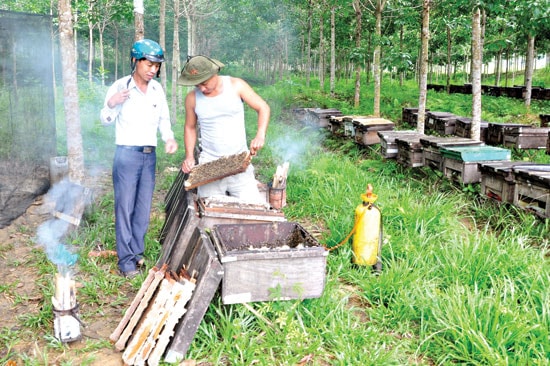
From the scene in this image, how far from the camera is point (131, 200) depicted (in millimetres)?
4941

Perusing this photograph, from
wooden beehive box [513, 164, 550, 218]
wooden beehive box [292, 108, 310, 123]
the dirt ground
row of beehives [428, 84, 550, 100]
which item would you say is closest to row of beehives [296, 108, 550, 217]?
wooden beehive box [513, 164, 550, 218]

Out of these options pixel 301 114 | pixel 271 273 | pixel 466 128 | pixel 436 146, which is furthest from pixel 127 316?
pixel 301 114

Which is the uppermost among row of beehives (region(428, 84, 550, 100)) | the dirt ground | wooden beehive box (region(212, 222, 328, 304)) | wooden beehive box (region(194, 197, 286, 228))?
row of beehives (region(428, 84, 550, 100))

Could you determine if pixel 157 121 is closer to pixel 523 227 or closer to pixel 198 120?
pixel 198 120

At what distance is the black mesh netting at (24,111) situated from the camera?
6.54 metres

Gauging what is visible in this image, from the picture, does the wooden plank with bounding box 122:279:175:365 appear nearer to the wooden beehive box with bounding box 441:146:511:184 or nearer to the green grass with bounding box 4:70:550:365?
the green grass with bounding box 4:70:550:365

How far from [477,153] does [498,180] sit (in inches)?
26.3

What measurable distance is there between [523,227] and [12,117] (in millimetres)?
7041

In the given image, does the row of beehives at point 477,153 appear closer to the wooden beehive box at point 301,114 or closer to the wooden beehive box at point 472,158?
the wooden beehive box at point 472,158

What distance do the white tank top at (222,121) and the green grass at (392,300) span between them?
1455 mm

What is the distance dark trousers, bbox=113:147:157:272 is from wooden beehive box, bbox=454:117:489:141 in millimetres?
8207

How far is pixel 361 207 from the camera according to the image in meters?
4.93

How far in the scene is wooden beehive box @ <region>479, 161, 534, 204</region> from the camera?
6133mm

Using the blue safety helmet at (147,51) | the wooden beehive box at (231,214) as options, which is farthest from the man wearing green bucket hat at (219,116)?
the wooden beehive box at (231,214)
